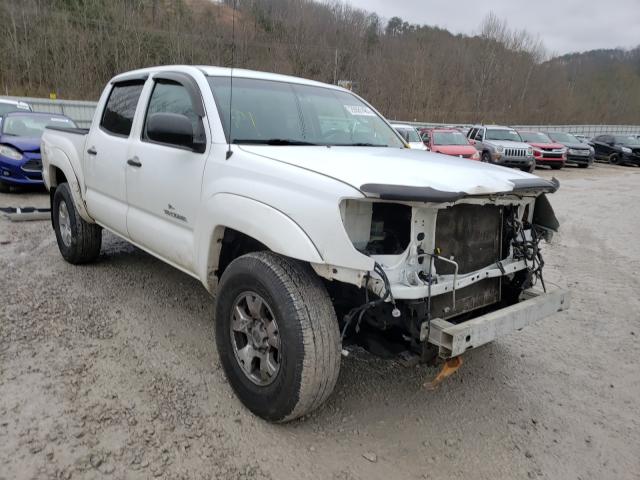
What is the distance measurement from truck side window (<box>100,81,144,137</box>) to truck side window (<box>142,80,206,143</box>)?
10.7 inches

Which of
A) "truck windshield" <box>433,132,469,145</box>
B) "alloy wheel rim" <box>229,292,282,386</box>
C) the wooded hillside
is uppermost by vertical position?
the wooded hillside

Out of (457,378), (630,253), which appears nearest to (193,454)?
(457,378)

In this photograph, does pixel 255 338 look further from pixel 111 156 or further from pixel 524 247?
pixel 111 156

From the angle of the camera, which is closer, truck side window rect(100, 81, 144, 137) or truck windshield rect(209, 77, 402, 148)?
truck windshield rect(209, 77, 402, 148)

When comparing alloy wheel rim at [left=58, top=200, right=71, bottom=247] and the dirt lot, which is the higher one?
alloy wheel rim at [left=58, top=200, right=71, bottom=247]

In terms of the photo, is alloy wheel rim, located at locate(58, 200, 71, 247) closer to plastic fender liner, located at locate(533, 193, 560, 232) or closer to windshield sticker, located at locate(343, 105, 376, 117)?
windshield sticker, located at locate(343, 105, 376, 117)

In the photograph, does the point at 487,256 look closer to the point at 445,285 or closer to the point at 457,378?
the point at 445,285

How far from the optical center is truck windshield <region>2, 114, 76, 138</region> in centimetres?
977

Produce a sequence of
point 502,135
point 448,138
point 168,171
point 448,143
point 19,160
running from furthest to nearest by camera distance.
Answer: point 502,135 → point 448,138 → point 448,143 → point 19,160 → point 168,171

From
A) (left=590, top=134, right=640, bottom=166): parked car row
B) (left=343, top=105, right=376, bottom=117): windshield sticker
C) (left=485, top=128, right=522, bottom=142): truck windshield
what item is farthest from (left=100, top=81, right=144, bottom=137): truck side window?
(left=590, top=134, right=640, bottom=166): parked car row

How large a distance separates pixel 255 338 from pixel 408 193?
Result: 1.20 m

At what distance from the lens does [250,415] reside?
2830 mm

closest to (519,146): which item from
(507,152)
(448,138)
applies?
(507,152)

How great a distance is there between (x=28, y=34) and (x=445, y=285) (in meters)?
36.1
